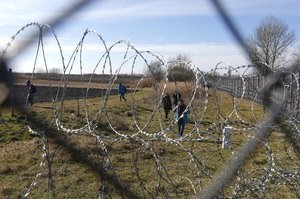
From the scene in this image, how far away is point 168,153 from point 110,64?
5.09 m

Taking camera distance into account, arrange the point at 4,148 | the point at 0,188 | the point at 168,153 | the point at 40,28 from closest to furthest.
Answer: the point at 40,28, the point at 0,188, the point at 168,153, the point at 4,148

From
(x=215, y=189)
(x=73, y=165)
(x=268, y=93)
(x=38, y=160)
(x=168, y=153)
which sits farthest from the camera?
(x=168, y=153)

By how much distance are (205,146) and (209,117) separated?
7.94 meters

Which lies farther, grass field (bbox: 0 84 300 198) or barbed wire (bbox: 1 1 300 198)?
grass field (bbox: 0 84 300 198)

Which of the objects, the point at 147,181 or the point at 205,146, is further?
the point at 205,146

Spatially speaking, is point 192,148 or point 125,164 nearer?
point 192,148

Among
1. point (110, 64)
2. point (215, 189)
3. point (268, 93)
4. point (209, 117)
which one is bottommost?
point (209, 117)

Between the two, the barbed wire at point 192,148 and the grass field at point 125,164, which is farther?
the grass field at point 125,164

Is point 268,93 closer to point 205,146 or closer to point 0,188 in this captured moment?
point 0,188

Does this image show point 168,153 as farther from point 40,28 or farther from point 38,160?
point 40,28

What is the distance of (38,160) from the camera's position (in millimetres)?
8195

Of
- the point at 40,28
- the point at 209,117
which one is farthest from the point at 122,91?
the point at 40,28

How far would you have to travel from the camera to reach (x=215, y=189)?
3.21 meters

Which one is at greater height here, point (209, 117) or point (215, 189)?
point (215, 189)
